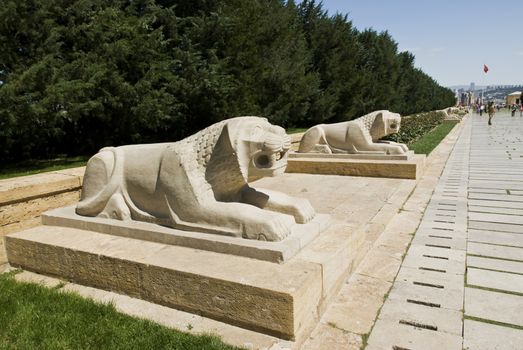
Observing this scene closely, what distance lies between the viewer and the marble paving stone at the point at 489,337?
2.65 metres

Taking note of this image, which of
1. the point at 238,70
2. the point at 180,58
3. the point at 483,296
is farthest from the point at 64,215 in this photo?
the point at 238,70

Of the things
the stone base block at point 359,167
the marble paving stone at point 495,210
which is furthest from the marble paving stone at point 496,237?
the stone base block at point 359,167

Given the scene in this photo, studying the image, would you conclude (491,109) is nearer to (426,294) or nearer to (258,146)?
(426,294)

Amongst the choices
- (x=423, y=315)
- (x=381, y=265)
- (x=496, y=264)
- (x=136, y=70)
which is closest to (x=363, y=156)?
(x=496, y=264)

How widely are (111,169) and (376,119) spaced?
6.69 metres

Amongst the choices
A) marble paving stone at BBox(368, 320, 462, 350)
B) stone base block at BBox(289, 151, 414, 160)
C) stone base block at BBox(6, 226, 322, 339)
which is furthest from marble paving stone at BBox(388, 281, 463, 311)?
stone base block at BBox(289, 151, 414, 160)

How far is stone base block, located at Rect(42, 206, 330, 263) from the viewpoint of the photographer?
3.11 metres

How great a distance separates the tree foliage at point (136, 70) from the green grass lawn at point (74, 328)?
6156mm

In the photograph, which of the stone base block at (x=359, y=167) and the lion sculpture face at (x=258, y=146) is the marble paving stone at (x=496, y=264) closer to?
the lion sculpture face at (x=258, y=146)

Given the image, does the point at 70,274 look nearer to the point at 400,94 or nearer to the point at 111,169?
the point at 111,169

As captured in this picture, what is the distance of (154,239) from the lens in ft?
11.8

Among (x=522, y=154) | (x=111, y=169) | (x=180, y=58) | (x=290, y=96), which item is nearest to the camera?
(x=111, y=169)

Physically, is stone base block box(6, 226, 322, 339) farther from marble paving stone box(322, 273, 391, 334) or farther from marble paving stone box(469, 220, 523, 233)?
marble paving stone box(469, 220, 523, 233)

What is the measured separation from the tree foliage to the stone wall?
13.3 feet
